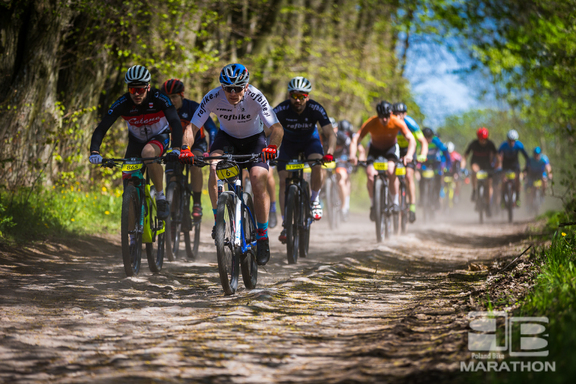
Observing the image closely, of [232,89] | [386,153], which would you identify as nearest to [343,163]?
[386,153]

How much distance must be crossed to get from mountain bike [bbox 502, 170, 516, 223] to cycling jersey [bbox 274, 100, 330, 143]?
10.2 m

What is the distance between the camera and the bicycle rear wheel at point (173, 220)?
25.9ft

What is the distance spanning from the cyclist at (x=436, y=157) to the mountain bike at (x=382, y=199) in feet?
19.8

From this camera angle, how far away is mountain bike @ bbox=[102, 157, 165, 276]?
21.5 ft

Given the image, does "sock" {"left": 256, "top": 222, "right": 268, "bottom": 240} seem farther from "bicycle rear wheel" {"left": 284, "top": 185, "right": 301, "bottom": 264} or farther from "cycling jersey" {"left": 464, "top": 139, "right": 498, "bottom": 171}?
"cycling jersey" {"left": 464, "top": 139, "right": 498, "bottom": 171}

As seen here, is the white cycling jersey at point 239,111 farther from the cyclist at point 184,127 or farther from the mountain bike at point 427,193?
the mountain bike at point 427,193

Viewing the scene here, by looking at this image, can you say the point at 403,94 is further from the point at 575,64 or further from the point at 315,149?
the point at 315,149

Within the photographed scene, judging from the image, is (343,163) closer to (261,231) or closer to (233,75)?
(261,231)

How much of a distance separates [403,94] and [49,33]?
689 inches

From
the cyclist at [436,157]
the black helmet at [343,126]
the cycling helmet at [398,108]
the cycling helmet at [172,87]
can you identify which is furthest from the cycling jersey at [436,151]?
the cycling helmet at [172,87]

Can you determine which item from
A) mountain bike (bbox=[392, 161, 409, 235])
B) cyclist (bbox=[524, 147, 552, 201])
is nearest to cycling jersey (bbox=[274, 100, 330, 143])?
mountain bike (bbox=[392, 161, 409, 235])

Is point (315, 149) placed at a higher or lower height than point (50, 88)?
lower

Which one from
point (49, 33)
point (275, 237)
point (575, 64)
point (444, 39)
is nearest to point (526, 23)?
point (575, 64)

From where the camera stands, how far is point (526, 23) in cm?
1377
